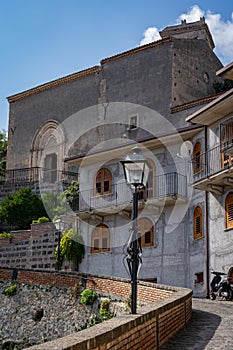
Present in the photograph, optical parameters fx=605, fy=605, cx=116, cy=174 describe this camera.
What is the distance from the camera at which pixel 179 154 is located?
24297 millimetres

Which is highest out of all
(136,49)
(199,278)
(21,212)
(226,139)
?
(136,49)

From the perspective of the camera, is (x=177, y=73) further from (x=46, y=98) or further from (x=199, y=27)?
(x=46, y=98)

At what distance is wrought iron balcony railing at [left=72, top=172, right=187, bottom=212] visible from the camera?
23.9m

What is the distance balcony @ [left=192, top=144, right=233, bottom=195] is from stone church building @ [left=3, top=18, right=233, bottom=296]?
17 cm

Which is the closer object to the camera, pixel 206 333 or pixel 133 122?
pixel 206 333

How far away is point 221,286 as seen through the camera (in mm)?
19203

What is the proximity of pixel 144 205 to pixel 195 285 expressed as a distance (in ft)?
13.1

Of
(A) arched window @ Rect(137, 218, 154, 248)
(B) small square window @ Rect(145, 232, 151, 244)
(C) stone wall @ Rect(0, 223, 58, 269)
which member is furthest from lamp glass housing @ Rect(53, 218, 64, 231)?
(B) small square window @ Rect(145, 232, 151, 244)

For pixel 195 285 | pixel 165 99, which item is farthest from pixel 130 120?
pixel 195 285

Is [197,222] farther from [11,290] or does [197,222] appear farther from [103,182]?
[11,290]

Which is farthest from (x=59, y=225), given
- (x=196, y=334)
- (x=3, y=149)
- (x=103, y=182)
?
(x=3, y=149)

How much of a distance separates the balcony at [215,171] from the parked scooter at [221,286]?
10.3 feet

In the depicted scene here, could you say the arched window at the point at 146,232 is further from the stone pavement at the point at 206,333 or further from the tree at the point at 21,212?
the stone pavement at the point at 206,333

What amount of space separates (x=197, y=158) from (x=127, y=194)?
3.58m
